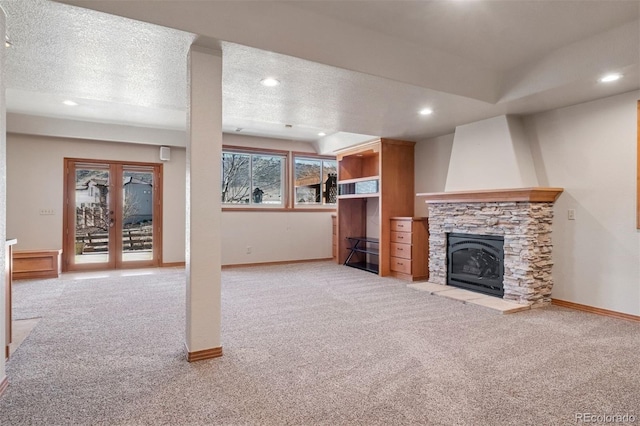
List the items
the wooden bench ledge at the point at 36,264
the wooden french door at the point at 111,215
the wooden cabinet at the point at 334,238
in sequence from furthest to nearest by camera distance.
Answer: the wooden cabinet at the point at 334,238 → the wooden french door at the point at 111,215 → the wooden bench ledge at the point at 36,264

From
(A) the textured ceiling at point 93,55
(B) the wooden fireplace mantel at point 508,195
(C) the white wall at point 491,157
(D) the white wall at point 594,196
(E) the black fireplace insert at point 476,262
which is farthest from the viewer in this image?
(E) the black fireplace insert at point 476,262

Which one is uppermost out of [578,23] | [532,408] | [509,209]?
[578,23]

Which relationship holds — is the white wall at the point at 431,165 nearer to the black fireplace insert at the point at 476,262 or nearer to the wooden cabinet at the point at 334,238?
the black fireplace insert at the point at 476,262

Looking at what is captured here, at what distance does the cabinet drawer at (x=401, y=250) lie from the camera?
18.7 ft

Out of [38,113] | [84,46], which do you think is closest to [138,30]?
[84,46]

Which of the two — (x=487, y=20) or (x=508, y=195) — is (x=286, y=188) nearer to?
(x=508, y=195)

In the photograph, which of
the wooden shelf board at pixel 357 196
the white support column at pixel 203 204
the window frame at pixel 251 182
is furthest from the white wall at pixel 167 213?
the white support column at pixel 203 204

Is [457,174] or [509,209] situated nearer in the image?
[509,209]

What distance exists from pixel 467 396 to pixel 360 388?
627 mm

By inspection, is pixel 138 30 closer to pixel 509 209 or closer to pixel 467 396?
pixel 467 396

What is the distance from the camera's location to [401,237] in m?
5.85

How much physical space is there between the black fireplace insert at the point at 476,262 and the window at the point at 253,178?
383cm

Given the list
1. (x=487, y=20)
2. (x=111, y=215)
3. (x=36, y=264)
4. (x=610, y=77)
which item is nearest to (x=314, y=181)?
(x=111, y=215)

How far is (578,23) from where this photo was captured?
2.84 meters
